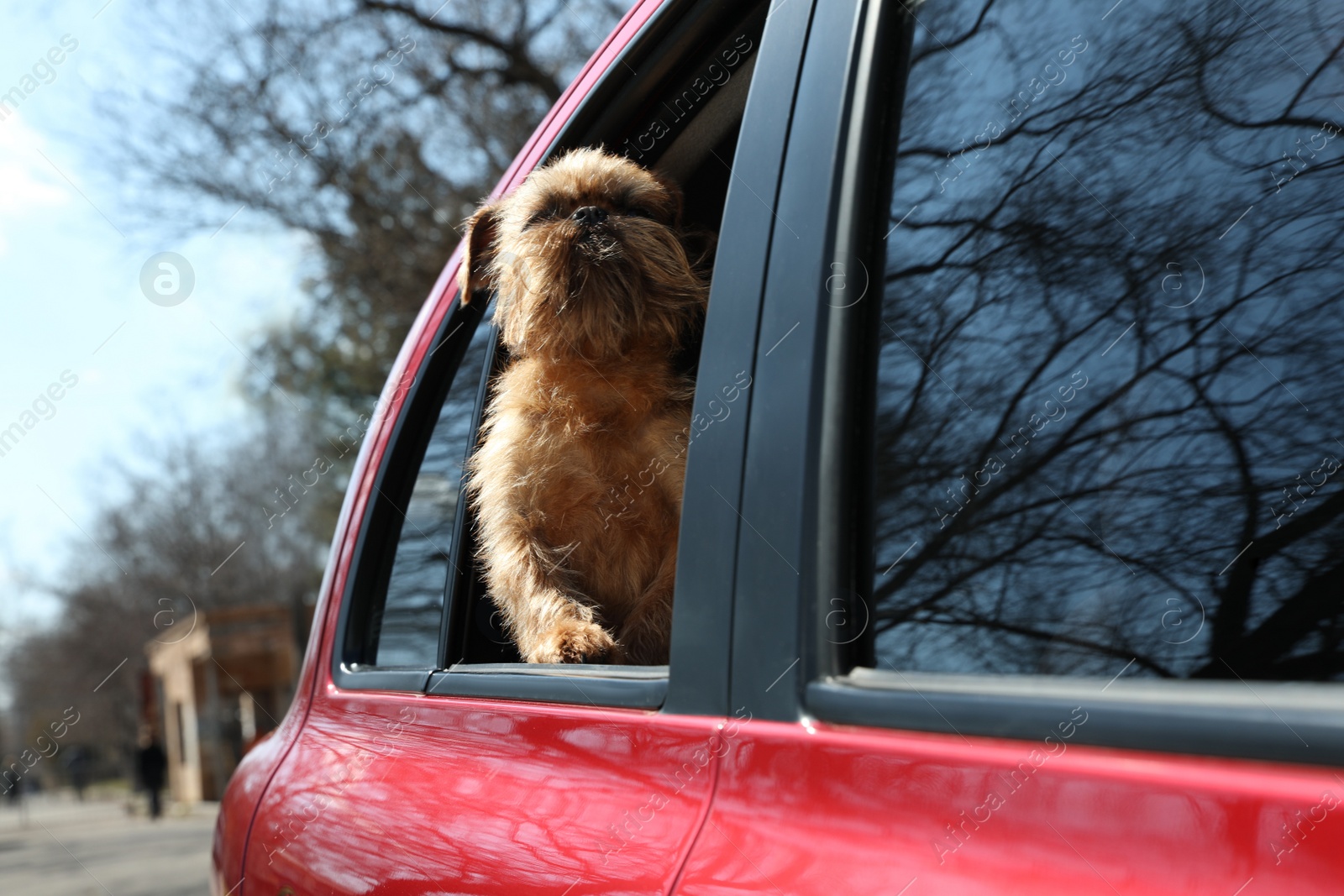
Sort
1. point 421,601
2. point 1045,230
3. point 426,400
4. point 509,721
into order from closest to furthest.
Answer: point 1045,230 < point 509,721 < point 421,601 < point 426,400

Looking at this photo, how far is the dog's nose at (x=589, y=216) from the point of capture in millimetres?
3012

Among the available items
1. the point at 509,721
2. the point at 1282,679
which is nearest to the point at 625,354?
the point at 509,721

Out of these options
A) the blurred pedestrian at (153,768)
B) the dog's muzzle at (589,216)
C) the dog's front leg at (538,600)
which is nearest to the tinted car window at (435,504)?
the dog's front leg at (538,600)

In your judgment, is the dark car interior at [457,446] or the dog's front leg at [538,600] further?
the dark car interior at [457,446]

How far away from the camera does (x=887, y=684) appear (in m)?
1.06

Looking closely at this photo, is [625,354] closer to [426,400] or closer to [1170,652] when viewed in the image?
[426,400]

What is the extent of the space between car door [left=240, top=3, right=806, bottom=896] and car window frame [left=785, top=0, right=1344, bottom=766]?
0.14 meters

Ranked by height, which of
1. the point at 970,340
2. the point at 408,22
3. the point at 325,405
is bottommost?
the point at 970,340

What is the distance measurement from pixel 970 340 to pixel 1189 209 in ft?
0.83

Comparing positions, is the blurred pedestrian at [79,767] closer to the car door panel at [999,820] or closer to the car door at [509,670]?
the car door at [509,670]

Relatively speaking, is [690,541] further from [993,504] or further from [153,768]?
[153,768]

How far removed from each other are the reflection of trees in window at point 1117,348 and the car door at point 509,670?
0.24 m

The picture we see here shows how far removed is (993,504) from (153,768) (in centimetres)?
3091

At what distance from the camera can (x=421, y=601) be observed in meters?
2.60
